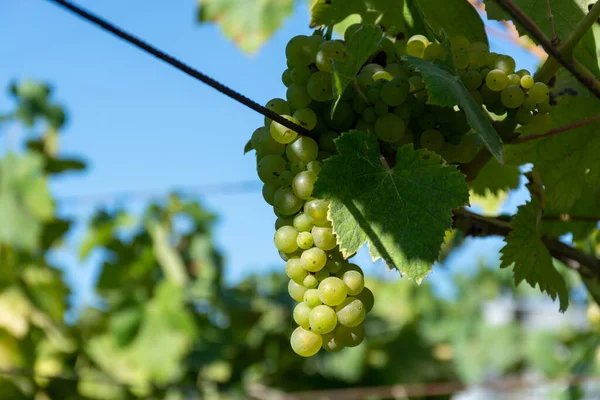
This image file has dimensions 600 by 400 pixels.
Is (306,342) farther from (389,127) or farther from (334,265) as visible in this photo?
(389,127)

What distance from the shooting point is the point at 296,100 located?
2.25ft

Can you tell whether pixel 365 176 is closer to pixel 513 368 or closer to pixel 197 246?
pixel 197 246

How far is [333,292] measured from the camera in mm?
633

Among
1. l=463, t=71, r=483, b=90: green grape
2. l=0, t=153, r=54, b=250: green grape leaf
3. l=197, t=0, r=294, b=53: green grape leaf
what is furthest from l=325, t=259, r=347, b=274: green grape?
l=0, t=153, r=54, b=250: green grape leaf

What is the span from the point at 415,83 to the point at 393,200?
12 cm

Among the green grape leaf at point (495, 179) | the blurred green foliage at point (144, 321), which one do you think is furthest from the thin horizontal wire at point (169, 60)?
the blurred green foliage at point (144, 321)

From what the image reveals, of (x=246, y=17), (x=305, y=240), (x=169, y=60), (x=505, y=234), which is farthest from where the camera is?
(x=246, y=17)

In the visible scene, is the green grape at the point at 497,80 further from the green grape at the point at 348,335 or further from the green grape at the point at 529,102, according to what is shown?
the green grape at the point at 348,335

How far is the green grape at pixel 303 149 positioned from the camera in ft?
2.19

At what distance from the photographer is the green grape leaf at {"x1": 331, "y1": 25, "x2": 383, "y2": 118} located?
64 cm

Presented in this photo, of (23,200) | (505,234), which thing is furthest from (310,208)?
(23,200)

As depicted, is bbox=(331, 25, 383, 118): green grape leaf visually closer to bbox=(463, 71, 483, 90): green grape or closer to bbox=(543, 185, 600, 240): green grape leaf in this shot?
bbox=(463, 71, 483, 90): green grape

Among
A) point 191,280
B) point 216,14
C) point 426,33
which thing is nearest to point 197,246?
point 191,280

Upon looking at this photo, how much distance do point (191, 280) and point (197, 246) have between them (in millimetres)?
179
